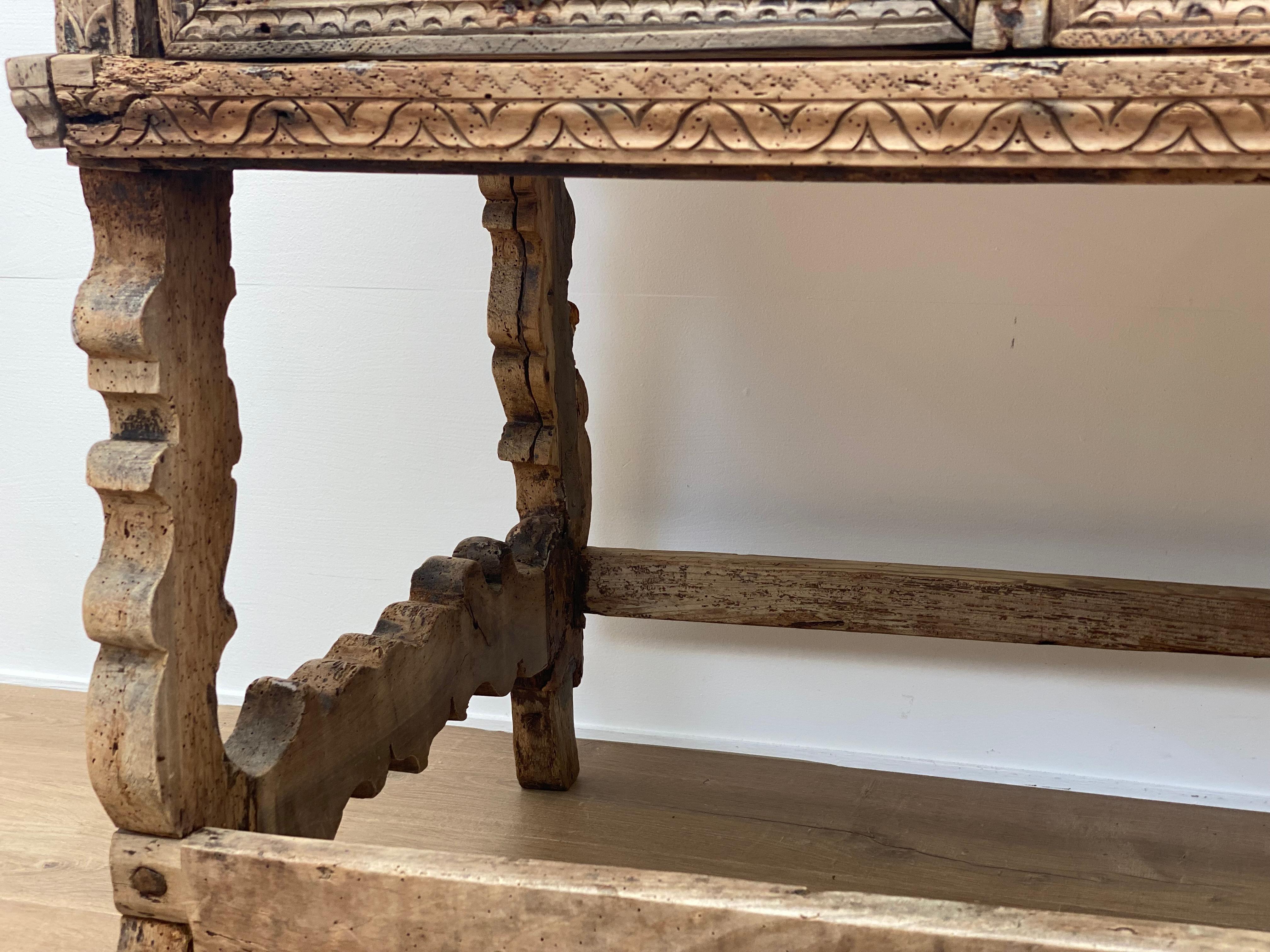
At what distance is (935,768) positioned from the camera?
179 centimetres

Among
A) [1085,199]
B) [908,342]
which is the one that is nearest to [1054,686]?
[908,342]

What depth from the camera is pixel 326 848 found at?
2.72 ft

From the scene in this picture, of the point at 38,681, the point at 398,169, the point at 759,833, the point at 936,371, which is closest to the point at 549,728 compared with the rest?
the point at 759,833

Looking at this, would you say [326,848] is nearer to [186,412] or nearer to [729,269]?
[186,412]

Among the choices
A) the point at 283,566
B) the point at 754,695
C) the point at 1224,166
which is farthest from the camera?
the point at 283,566

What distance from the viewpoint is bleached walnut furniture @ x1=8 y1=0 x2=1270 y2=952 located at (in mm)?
646

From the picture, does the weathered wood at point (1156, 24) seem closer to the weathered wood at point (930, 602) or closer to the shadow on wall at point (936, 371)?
the weathered wood at point (930, 602)

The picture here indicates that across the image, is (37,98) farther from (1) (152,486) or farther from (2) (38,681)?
(2) (38,681)

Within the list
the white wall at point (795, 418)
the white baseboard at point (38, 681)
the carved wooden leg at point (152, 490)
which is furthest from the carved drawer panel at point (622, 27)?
the white baseboard at point (38, 681)

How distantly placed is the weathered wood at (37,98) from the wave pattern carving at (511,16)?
0.31 feet

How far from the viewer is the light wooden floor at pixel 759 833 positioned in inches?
53.7

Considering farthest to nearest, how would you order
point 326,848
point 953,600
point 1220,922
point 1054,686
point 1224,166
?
point 1054,686 → point 953,600 → point 1220,922 → point 326,848 → point 1224,166

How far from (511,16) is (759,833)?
1.12m

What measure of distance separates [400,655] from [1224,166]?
29.7 inches
